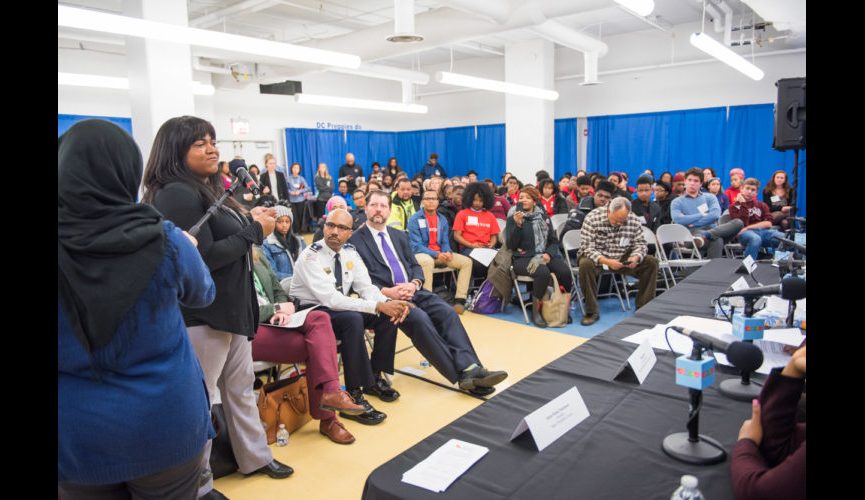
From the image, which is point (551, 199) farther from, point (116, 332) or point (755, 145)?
point (116, 332)

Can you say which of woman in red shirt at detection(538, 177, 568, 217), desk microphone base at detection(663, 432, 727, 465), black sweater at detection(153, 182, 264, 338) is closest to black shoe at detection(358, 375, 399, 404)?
black sweater at detection(153, 182, 264, 338)

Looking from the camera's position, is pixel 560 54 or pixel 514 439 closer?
pixel 514 439

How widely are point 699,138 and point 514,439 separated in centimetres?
980

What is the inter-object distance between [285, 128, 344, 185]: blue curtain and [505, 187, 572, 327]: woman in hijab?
27.3ft

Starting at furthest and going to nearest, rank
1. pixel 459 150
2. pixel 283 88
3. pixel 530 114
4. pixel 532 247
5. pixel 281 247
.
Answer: pixel 459 150 < pixel 283 88 < pixel 530 114 < pixel 532 247 < pixel 281 247

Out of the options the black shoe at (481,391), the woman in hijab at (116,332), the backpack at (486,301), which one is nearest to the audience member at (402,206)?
the backpack at (486,301)

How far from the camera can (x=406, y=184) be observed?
6.09 m

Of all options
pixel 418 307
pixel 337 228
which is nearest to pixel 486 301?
pixel 418 307

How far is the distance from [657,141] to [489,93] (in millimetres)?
3936

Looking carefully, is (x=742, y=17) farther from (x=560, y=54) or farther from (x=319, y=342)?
(x=319, y=342)

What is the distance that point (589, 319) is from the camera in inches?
188

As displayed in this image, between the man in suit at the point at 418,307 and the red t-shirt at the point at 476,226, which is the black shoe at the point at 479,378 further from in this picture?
the red t-shirt at the point at 476,226
